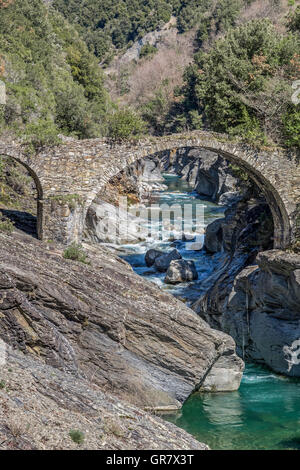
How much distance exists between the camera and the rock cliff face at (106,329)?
891 centimetres

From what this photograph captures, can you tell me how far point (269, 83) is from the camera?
56.1 ft

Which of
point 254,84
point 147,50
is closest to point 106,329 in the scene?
point 254,84

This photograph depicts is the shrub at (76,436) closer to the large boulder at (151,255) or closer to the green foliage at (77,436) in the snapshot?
the green foliage at (77,436)

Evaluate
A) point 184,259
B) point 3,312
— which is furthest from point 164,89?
point 3,312

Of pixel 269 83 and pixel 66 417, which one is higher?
pixel 269 83

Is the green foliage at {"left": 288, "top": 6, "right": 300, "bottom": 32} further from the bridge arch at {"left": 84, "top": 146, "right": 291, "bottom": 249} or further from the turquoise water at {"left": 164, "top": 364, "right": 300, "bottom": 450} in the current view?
the turquoise water at {"left": 164, "top": 364, "right": 300, "bottom": 450}

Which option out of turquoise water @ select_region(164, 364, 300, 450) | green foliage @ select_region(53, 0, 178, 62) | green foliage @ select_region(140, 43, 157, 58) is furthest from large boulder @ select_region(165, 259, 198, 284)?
green foliage @ select_region(53, 0, 178, 62)

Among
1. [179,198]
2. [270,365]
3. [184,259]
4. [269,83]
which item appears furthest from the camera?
[179,198]

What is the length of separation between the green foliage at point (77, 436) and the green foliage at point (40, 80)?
33.3 ft

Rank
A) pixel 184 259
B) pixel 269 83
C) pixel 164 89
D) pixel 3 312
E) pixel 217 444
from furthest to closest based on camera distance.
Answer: pixel 164 89
pixel 184 259
pixel 269 83
pixel 217 444
pixel 3 312

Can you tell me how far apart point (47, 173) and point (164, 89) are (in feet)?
145

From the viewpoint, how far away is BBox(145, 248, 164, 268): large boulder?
72.1 ft

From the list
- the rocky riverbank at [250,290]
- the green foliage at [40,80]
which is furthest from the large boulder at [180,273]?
the green foliage at [40,80]
